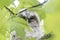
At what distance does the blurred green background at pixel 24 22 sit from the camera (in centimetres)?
86

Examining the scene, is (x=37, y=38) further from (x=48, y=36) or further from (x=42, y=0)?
(x=42, y=0)

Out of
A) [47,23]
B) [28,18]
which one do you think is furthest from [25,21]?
[47,23]

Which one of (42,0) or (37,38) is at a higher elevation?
(42,0)

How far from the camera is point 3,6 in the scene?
0.96 metres

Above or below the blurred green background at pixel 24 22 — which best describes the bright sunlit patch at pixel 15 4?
above

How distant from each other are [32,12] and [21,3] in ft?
0.29

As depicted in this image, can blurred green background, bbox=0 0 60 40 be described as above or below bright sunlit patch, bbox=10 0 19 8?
below

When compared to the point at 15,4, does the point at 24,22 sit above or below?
below

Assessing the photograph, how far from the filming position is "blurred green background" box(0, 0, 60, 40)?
0.86m

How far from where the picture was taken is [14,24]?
3.01 feet

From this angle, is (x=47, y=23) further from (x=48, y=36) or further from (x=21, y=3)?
(x=21, y=3)

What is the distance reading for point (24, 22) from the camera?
91cm

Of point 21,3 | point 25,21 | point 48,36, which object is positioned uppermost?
point 21,3

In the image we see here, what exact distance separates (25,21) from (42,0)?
0.51 ft
